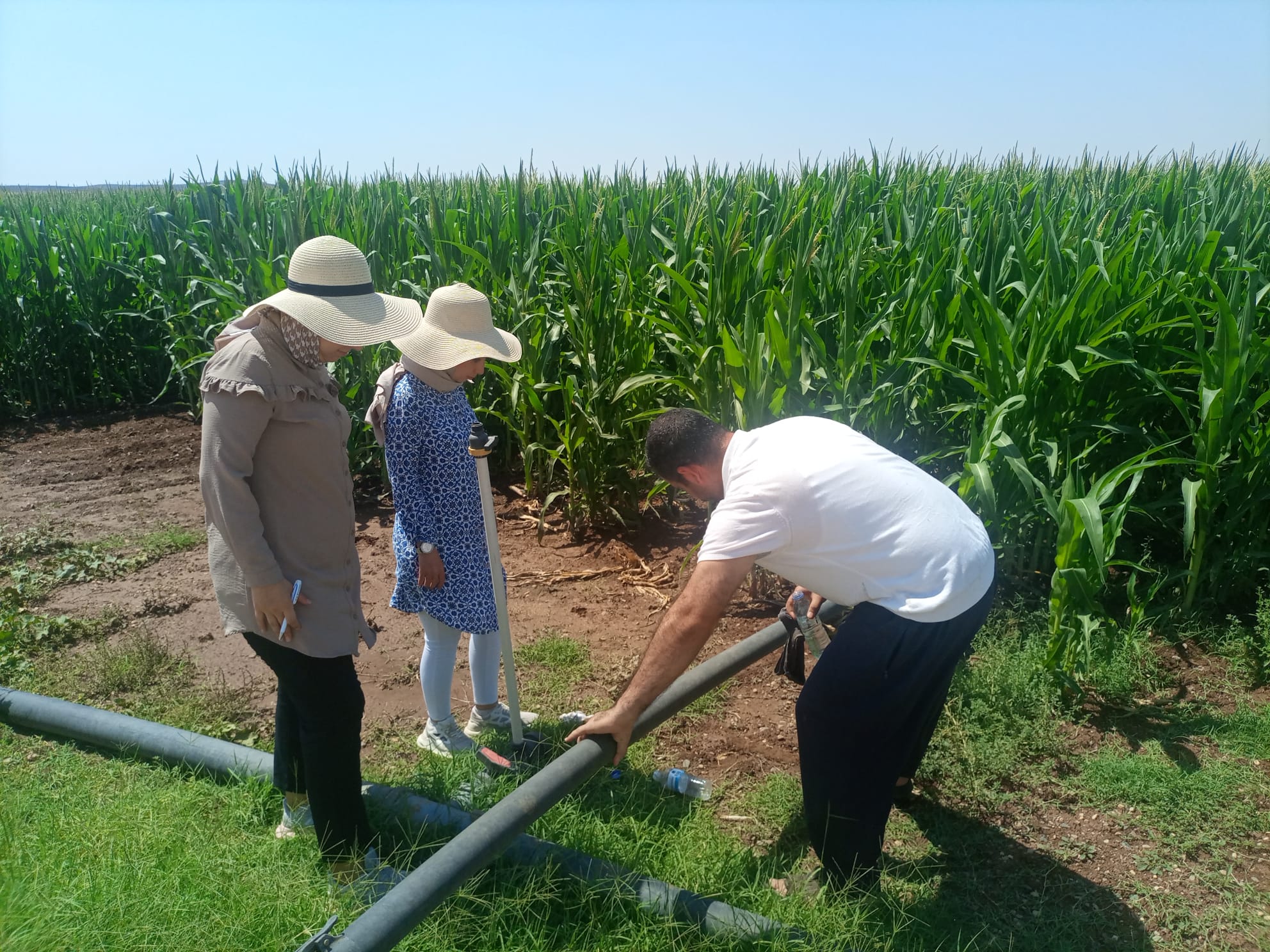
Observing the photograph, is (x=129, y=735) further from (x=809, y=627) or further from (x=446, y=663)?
(x=809, y=627)

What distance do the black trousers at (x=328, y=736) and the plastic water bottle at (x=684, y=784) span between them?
0.99 m

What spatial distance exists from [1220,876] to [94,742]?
3556 mm

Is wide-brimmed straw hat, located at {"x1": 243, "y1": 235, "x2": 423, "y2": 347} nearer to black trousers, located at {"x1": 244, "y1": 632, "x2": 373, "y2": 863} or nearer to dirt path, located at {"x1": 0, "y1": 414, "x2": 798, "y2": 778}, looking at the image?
black trousers, located at {"x1": 244, "y1": 632, "x2": 373, "y2": 863}

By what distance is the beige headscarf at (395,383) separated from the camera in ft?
9.49

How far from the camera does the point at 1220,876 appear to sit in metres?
2.59

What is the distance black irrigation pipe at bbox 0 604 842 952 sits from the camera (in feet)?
5.55

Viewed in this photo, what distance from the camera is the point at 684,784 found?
2986mm

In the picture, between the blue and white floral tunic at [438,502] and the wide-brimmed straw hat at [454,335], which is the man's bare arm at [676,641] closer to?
the blue and white floral tunic at [438,502]

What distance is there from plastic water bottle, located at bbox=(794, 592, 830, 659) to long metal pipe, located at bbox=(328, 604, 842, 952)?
492 mm

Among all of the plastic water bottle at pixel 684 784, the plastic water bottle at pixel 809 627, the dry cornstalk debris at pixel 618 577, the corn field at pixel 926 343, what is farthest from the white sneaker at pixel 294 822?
the corn field at pixel 926 343

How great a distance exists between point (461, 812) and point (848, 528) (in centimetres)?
138

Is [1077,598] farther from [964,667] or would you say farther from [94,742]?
[94,742]

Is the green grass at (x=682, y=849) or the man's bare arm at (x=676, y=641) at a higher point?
the man's bare arm at (x=676, y=641)

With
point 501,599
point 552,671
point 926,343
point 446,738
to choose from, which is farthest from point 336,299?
point 926,343
